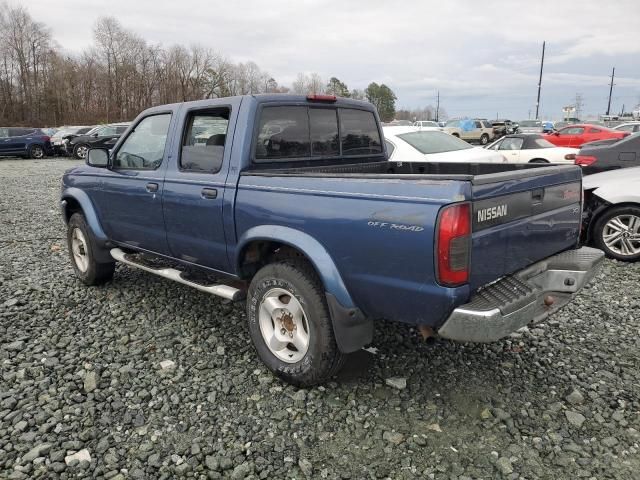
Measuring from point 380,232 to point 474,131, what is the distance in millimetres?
35862

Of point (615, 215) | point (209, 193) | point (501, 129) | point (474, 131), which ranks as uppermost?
point (501, 129)

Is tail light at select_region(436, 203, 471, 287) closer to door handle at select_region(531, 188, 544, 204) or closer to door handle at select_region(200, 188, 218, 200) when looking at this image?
door handle at select_region(531, 188, 544, 204)

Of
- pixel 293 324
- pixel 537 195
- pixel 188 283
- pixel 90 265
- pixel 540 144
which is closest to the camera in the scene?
pixel 537 195

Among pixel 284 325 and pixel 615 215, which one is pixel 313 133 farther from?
pixel 615 215

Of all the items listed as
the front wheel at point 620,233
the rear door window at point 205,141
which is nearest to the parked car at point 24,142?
the rear door window at point 205,141

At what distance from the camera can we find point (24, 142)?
24969mm

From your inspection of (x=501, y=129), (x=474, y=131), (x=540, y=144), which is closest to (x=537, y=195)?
(x=540, y=144)

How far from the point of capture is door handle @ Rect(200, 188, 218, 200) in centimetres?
361

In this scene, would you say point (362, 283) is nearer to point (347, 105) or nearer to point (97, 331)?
point (347, 105)

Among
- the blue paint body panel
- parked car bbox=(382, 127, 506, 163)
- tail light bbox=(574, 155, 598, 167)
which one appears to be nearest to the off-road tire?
the blue paint body panel

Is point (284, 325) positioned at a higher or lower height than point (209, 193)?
lower

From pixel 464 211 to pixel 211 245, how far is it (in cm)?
204

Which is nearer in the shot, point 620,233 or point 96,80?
point 620,233

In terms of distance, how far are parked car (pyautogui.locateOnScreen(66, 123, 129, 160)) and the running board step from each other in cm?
2080
